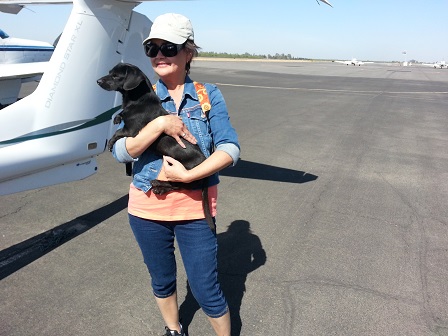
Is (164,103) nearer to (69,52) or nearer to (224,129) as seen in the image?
(224,129)

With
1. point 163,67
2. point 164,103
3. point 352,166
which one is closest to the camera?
point 163,67

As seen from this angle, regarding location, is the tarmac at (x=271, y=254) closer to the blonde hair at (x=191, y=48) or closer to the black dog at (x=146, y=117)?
the black dog at (x=146, y=117)

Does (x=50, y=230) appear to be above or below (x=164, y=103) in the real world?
below

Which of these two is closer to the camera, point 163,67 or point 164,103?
point 163,67

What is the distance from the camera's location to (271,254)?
3.64 meters

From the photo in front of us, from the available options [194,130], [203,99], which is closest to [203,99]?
[203,99]

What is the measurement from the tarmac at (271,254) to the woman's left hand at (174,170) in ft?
4.43

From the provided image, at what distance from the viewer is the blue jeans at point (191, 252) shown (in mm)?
1967

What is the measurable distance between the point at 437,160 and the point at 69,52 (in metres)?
6.80

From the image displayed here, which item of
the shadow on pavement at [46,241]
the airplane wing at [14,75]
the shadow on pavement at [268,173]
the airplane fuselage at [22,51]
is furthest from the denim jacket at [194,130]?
the airplane fuselage at [22,51]

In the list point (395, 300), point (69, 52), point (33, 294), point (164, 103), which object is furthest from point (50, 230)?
point (395, 300)

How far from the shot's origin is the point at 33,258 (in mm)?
3426

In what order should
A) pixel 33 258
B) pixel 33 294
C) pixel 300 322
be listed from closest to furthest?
pixel 300 322 < pixel 33 294 < pixel 33 258

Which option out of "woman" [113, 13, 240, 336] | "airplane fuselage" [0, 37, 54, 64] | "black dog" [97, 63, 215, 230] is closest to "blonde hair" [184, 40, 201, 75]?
"woman" [113, 13, 240, 336]
